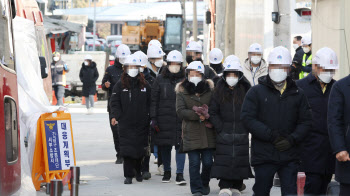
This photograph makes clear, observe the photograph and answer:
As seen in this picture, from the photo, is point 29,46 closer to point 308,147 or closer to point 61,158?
point 61,158

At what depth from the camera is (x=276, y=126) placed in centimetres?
870

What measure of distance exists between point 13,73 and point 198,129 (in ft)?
10.3

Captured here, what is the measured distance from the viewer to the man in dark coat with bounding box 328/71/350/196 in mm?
7914

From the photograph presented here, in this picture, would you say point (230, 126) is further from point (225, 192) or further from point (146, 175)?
point (146, 175)

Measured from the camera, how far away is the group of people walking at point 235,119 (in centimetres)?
866

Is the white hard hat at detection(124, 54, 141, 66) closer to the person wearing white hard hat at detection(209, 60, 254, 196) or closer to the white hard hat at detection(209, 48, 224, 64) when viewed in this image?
the white hard hat at detection(209, 48, 224, 64)

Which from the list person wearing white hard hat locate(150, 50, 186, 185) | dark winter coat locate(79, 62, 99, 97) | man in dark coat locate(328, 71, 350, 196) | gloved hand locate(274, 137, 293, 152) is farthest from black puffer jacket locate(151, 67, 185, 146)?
dark winter coat locate(79, 62, 99, 97)

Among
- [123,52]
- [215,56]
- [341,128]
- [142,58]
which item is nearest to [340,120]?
[341,128]

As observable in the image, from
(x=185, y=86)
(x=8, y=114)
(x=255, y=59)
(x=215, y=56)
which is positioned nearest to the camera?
(x=8, y=114)

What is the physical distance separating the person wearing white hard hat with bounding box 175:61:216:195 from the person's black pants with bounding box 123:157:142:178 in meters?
1.49

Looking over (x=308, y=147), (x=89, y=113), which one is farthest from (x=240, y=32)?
(x=308, y=147)

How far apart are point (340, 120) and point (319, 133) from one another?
1167mm

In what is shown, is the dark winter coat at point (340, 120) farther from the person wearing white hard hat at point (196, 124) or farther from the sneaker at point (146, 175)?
the sneaker at point (146, 175)

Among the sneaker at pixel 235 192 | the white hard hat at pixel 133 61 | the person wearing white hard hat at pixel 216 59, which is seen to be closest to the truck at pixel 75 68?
the person wearing white hard hat at pixel 216 59
